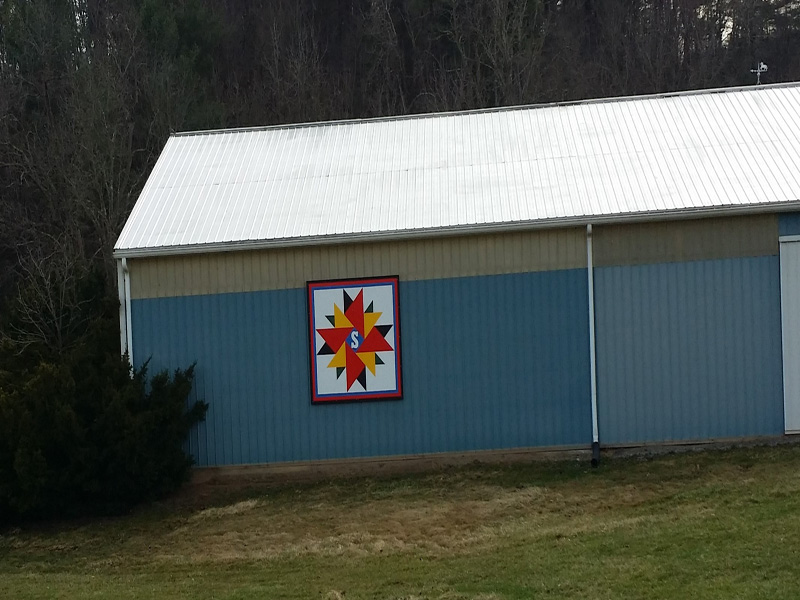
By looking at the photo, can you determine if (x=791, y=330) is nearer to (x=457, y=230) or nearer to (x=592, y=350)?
(x=592, y=350)

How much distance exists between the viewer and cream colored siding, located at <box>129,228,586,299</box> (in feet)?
45.1

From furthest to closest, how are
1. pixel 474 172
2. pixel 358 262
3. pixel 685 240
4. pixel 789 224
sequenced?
pixel 474 172 → pixel 358 262 → pixel 685 240 → pixel 789 224

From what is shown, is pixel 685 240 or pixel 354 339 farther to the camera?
pixel 354 339

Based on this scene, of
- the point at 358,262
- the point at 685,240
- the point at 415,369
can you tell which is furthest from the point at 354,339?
the point at 685,240

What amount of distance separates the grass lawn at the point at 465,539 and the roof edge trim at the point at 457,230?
3.19 metres

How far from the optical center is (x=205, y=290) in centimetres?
1418

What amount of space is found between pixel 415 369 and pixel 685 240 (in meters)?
4.08

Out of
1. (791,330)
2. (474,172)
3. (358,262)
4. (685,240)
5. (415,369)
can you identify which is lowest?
(415,369)

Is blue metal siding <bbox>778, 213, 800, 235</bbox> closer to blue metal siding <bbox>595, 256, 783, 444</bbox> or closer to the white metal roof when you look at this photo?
the white metal roof

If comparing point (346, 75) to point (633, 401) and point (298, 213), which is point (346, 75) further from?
point (633, 401)

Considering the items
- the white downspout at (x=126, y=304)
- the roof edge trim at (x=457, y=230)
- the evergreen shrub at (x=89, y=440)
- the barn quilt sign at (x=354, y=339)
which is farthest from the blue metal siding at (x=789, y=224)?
the white downspout at (x=126, y=304)

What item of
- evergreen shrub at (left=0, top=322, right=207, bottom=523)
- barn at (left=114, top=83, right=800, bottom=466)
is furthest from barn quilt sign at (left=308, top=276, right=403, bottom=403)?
evergreen shrub at (left=0, top=322, right=207, bottom=523)

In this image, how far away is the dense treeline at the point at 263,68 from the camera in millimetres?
26297

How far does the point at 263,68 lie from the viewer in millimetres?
37688
